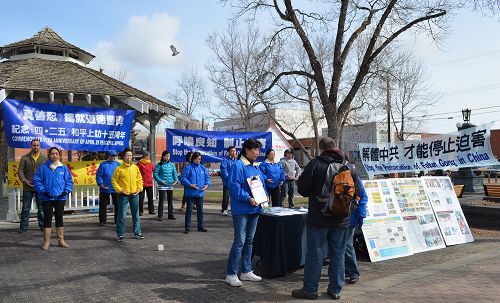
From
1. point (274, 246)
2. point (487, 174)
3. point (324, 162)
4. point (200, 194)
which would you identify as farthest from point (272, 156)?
point (487, 174)

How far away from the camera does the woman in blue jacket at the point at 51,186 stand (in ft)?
26.0

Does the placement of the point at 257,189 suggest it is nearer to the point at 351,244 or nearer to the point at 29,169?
the point at 351,244

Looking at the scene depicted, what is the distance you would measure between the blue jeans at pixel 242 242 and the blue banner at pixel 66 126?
→ 704 cm

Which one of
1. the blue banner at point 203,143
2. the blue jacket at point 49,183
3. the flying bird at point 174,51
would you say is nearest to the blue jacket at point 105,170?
the blue jacket at point 49,183

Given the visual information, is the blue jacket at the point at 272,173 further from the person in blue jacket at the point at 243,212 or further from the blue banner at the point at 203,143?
the person in blue jacket at the point at 243,212

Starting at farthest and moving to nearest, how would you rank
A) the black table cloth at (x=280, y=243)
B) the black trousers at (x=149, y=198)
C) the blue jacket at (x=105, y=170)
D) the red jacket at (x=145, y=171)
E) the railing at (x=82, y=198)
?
the black trousers at (x=149, y=198)
the railing at (x=82, y=198)
the red jacket at (x=145, y=171)
the blue jacket at (x=105, y=170)
the black table cloth at (x=280, y=243)

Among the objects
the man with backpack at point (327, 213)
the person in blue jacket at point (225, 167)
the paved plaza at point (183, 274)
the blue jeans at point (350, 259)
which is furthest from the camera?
the person in blue jacket at point (225, 167)

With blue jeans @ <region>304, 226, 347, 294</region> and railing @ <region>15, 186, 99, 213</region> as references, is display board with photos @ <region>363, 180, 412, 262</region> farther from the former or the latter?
railing @ <region>15, 186, 99, 213</region>

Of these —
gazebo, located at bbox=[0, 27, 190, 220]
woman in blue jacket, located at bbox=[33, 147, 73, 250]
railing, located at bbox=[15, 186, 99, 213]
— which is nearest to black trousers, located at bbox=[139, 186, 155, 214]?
railing, located at bbox=[15, 186, 99, 213]

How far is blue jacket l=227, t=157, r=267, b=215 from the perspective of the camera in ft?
19.3

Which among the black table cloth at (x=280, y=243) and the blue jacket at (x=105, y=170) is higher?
the blue jacket at (x=105, y=170)

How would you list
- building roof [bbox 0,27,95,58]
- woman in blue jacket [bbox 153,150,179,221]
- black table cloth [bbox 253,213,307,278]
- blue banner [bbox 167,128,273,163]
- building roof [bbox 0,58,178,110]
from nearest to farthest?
1. black table cloth [bbox 253,213,307,278]
2. building roof [bbox 0,58,178,110]
3. woman in blue jacket [bbox 153,150,179,221]
4. blue banner [bbox 167,128,273,163]
5. building roof [bbox 0,27,95,58]

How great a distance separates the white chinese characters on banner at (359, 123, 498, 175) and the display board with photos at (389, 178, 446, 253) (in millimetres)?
2497

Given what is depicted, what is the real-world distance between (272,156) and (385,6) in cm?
580
